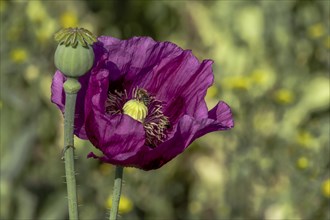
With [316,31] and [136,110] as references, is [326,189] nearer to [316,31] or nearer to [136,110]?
[316,31]

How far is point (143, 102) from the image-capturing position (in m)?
0.97

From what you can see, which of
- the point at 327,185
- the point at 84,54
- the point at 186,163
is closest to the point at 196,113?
the point at 84,54

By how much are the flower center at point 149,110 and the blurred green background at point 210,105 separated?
83 cm

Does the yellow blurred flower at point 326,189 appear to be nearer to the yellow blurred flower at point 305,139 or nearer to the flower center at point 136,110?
the yellow blurred flower at point 305,139

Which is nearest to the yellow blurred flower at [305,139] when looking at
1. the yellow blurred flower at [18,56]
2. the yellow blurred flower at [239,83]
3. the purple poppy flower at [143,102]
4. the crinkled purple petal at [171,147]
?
the yellow blurred flower at [239,83]

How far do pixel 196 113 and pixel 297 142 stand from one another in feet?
4.38

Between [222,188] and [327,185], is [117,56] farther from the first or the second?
[222,188]

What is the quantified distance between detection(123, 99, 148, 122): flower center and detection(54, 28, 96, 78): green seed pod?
0.15m

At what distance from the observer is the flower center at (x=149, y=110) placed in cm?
98

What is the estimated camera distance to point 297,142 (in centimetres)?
226

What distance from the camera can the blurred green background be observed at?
1.98 m

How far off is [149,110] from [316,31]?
1807 mm

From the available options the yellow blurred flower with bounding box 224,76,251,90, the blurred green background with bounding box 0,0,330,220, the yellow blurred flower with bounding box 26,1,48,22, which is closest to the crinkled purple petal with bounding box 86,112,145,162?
the blurred green background with bounding box 0,0,330,220

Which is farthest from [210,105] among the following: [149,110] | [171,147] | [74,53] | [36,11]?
[74,53]
